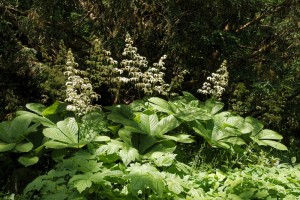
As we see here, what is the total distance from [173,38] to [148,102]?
118 centimetres

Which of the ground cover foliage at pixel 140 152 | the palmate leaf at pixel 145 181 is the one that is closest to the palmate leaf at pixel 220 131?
the ground cover foliage at pixel 140 152

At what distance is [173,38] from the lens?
18.4 ft

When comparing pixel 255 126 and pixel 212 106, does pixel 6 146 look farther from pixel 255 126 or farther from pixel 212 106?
pixel 255 126

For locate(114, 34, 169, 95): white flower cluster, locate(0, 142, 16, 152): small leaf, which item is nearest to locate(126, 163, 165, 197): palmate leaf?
locate(0, 142, 16, 152): small leaf

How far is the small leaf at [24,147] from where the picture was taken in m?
3.89

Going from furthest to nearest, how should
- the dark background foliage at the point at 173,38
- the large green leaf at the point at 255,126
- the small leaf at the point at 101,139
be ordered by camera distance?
the dark background foliage at the point at 173,38 < the large green leaf at the point at 255,126 < the small leaf at the point at 101,139

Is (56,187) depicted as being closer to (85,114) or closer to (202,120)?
(85,114)

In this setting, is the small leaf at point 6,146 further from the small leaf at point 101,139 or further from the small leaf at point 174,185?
the small leaf at point 174,185

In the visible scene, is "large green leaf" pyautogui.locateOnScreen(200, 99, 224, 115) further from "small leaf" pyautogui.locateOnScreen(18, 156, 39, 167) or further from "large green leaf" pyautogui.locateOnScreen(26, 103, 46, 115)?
"small leaf" pyautogui.locateOnScreen(18, 156, 39, 167)

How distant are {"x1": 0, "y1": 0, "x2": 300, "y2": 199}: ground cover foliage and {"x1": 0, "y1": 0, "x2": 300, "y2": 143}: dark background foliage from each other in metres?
0.02

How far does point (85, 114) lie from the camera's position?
4359 mm

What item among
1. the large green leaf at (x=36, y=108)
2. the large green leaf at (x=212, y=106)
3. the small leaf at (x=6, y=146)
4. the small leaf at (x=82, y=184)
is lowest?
the small leaf at (x=6, y=146)

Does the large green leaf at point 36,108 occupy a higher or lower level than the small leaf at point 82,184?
higher

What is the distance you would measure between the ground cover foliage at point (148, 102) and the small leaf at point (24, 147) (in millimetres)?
20
